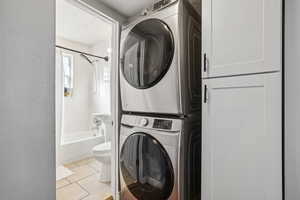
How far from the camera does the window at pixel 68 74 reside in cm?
316

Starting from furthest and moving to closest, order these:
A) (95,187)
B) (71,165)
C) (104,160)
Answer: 1. (71,165)
2. (104,160)
3. (95,187)

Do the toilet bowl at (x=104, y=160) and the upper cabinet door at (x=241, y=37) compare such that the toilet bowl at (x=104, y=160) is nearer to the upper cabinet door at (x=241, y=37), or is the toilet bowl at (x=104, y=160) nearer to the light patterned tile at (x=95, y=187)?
the light patterned tile at (x=95, y=187)

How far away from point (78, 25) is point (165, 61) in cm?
212

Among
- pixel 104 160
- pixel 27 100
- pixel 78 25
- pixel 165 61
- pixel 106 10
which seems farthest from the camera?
pixel 78 25

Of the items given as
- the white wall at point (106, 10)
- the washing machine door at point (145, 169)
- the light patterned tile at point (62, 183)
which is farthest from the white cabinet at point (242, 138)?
the light patterned tile at point (62, 183)

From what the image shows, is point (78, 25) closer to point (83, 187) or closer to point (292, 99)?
point (83, 187)

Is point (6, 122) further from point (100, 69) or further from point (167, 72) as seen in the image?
point (100, 69)

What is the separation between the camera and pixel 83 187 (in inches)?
76.6

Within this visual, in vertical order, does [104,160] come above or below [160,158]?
below

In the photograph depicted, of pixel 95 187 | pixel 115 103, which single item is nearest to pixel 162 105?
pixel 115 103

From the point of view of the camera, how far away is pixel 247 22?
2.62 ft

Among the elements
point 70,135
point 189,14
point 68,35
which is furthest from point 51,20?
point 70,135

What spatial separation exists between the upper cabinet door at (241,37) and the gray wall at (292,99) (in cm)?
5

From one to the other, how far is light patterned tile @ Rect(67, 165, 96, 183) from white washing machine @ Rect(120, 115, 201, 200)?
3.59ft
